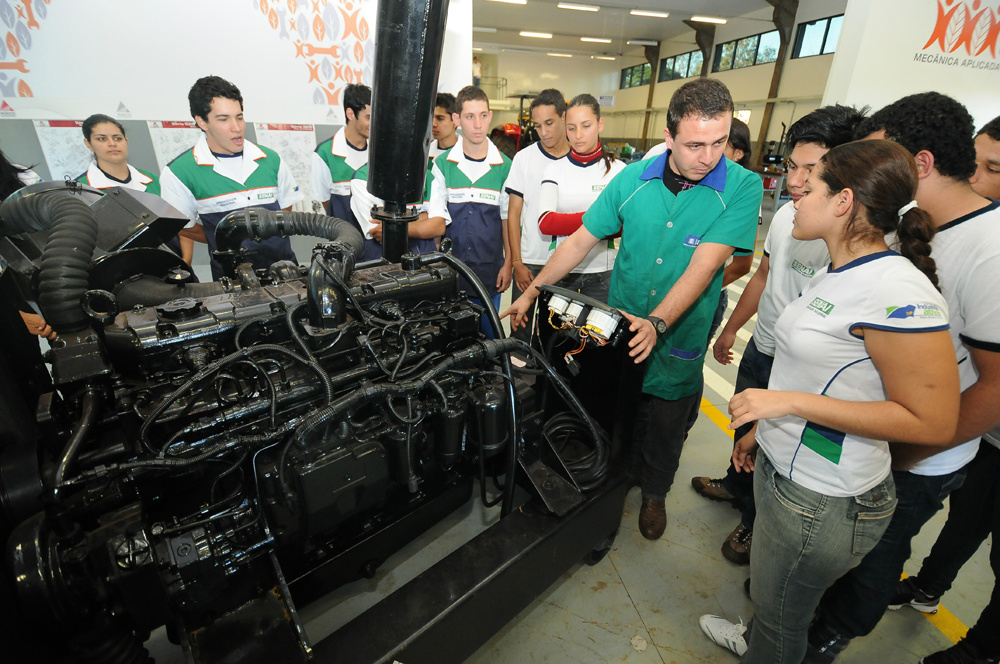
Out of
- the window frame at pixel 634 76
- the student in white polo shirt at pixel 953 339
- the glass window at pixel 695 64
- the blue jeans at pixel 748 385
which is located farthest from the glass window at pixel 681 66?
the student in white polo shirt at pixel 953 339

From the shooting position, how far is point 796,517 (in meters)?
1.06

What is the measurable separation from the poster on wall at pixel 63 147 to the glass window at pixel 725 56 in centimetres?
1521

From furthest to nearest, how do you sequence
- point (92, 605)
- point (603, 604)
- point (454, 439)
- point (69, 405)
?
point (603, 604), point (454, 439), point (69, 405), point (92, 605)

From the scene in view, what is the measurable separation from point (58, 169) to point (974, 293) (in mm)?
4685

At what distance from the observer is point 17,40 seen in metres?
2.73

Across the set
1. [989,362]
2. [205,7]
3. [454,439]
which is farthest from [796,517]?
[205,7]

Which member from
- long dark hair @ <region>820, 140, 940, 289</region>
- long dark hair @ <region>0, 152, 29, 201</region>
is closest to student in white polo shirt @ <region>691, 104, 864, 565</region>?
long dark hair @ <region>820, 140, 940, 289</region>

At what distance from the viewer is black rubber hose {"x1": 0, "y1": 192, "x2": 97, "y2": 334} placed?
117 centimetres

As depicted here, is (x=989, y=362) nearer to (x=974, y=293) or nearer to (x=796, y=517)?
(x=974, y=293)

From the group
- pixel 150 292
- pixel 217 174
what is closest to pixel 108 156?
pixel 217 174

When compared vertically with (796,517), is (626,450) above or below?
below

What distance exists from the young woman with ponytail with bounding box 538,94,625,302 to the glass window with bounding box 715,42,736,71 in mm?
13640

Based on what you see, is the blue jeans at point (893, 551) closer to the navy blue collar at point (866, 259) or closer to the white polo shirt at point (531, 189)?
the navy blue collar at point (866, 259)

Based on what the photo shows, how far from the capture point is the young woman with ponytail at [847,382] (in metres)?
0.87
